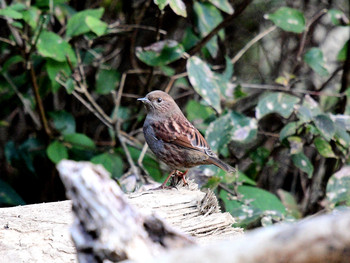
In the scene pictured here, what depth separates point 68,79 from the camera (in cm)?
438

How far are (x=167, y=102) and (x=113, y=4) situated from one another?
1746 millimetres

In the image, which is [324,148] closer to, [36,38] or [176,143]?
[176,143]

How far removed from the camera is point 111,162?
4.60 meters

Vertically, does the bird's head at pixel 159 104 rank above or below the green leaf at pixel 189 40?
below

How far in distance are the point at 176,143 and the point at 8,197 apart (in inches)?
74.7

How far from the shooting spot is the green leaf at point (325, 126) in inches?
158

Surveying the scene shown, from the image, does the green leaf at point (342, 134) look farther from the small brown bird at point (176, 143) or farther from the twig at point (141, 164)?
the twig at point (141, 164)

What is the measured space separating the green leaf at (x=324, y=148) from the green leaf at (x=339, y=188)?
18 centimetres

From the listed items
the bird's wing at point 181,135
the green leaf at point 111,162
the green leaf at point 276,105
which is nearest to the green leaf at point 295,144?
the green leaf at point 276,105

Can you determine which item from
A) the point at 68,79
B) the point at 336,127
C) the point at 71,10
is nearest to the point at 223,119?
the point at 336,127

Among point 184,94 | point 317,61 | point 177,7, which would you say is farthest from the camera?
point 184,94

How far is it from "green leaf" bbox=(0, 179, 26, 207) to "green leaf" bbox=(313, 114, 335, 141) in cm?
267

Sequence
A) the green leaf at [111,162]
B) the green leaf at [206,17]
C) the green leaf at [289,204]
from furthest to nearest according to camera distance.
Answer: the green leaf at [289,204], the green leaf at [206,17], the green leaf at [111,162]

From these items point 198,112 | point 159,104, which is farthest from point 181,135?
point 198,112
